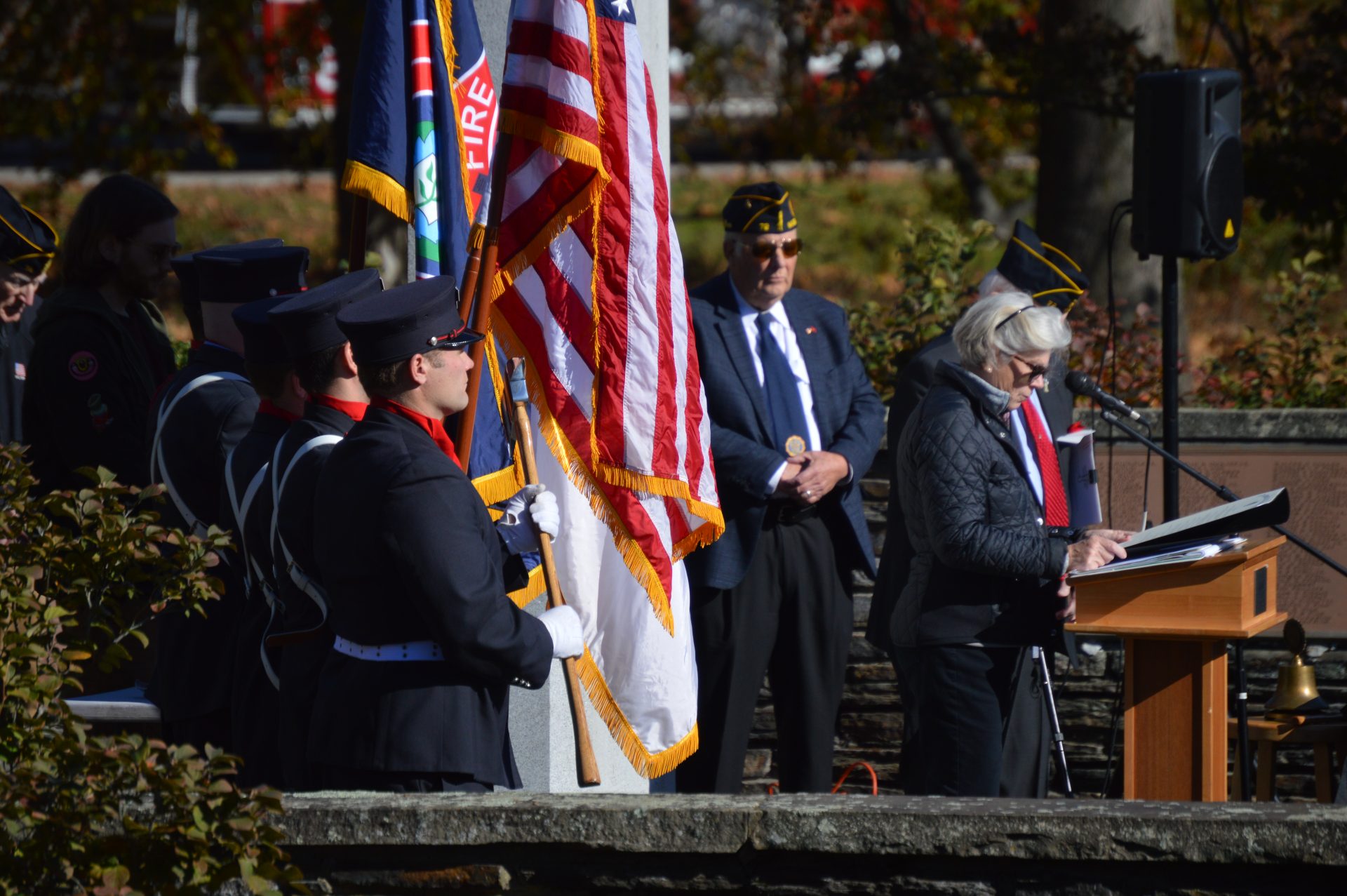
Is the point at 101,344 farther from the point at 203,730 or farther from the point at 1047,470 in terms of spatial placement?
the point at 1047,470

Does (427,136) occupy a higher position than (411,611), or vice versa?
(427,136)

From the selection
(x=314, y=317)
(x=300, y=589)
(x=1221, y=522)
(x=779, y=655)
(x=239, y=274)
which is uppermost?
(x=239, y=274)

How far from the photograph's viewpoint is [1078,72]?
970 centimetres

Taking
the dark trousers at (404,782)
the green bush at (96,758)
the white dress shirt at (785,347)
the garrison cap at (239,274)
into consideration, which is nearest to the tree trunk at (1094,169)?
the white dress shirt at (785,347)

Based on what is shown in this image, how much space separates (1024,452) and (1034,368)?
0.36 meters

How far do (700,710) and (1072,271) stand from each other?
77.1 inches

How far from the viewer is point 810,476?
18.0 ft

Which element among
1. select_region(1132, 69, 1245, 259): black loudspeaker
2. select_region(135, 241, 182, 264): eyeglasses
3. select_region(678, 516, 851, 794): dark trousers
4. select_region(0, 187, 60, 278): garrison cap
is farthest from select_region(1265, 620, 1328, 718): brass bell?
select_region(0, 187, 60, 278): garrison cap

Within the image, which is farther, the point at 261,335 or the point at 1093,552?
the point at 1093,552

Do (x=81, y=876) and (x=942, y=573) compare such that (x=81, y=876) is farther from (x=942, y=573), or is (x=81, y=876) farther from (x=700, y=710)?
(x=700, y=710)

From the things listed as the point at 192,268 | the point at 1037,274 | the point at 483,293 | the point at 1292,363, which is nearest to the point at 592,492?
the point at 483,293

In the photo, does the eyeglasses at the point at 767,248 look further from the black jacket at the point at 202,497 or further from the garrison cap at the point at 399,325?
the garrison cap at the point at 399,325

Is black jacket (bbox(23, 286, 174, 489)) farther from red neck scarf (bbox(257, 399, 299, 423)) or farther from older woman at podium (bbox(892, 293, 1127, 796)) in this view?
older woman at podium (bbox(892, 293, 1127, 796))

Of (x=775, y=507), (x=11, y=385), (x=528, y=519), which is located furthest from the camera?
(x=11, y=385)
